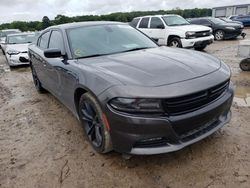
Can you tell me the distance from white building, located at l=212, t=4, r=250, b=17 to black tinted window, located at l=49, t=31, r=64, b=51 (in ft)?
151

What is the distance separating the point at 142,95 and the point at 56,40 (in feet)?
8.10

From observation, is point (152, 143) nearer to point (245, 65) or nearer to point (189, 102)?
point (189, 102)

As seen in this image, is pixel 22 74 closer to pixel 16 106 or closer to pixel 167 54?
pixel 16 106

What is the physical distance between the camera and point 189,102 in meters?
2.35

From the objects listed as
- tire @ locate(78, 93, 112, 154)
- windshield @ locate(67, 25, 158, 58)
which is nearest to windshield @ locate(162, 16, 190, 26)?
windshield @ locate(67, 25, 158, 58)

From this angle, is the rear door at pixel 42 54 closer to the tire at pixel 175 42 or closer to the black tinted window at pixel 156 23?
the tire at pixel 175 42

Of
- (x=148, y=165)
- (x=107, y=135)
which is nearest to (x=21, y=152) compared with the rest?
(x=107, y=135)

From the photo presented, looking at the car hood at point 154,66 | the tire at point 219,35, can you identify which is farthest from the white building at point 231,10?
the car hood at point 154,66

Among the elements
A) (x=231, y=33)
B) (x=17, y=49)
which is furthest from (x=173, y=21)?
(x=17, y=49)

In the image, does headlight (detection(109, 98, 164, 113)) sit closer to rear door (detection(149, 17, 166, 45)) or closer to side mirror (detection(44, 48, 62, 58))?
side mirror (detection(44, 48, 62, 58))

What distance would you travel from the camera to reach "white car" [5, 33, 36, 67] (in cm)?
950

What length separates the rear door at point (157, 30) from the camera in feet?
35.4

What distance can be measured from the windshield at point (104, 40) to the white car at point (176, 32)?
641 centimetres

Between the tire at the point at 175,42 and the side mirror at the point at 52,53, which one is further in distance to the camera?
the tire at the point at 175,42
